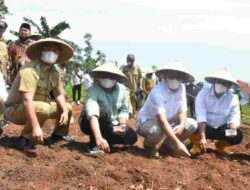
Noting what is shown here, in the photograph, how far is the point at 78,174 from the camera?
4336 millimetres

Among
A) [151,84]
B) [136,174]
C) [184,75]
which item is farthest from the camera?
[151,84]

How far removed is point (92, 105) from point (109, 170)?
0.87 meters

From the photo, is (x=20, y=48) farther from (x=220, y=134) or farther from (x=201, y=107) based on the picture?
(x=220, y=134)

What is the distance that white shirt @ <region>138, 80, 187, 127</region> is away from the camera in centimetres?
520

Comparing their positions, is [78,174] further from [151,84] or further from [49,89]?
[151,84]

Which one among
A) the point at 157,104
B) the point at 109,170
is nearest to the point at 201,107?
the point at 157,104

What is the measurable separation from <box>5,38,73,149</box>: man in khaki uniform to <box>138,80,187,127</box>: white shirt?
0.96 meters

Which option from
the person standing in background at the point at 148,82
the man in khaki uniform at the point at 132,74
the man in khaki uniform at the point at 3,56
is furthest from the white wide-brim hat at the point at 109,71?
the person standing in background at the point at 148,82

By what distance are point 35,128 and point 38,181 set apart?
0.69 m

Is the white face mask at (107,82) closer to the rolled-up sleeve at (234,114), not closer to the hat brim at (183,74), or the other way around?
the hat brim at (183,74)

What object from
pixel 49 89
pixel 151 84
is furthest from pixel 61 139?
pixel 151 84

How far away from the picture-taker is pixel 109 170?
4.45 m

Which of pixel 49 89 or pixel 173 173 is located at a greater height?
pixel 49 89

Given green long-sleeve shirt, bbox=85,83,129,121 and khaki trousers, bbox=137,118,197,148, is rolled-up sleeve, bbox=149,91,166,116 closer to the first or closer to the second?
khaki trousers, bbox=137,118,197,148
